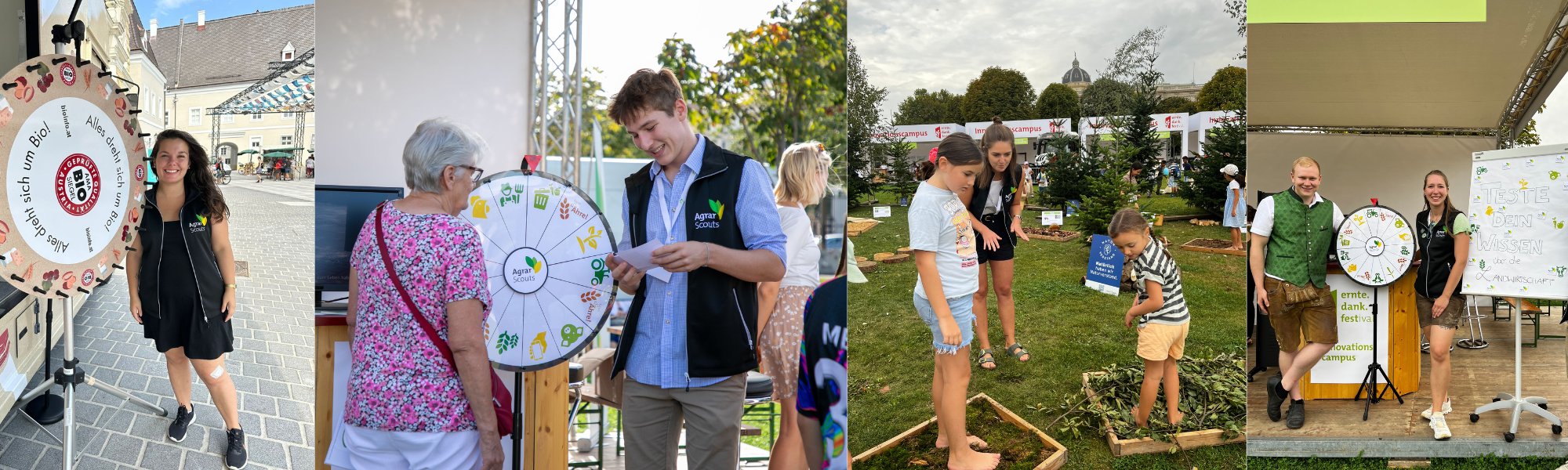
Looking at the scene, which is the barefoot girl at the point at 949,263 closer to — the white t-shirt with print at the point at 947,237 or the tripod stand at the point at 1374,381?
the white t-shirt with print at the point at 947,237

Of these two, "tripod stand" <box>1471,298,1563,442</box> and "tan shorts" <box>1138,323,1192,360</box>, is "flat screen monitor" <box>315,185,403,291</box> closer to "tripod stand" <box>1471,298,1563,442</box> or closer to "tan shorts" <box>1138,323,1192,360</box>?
"tan shorts" <box>1138,323,1192,360</box>

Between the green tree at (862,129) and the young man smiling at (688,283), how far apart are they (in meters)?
0.76

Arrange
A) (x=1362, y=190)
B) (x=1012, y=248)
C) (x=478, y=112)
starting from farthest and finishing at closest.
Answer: (x=1362, y=190) < (x=1012, y=248) < (x=478, y=112)

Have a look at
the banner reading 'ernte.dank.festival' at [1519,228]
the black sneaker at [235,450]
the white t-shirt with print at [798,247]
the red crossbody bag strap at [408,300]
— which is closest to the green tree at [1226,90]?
the white t-shirt with print at [798,247]

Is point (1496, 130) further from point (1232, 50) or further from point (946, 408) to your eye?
point (946, 408)

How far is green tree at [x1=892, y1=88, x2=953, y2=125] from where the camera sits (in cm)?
Answer: 300

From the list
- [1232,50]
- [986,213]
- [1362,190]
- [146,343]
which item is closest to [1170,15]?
[1232,50]

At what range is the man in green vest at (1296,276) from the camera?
3.93m

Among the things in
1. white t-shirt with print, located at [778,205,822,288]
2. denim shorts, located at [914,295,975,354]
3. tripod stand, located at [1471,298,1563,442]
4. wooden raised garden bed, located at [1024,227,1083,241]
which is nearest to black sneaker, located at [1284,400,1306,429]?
tripod stand, located at [1471,298,1563,442]

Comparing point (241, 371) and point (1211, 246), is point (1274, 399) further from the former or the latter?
point (241, 371)

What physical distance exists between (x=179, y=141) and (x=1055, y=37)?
3.06 meters

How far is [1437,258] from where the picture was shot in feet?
13.8

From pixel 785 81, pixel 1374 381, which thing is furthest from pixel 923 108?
pixel 1374 381

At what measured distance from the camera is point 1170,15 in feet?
9.60
